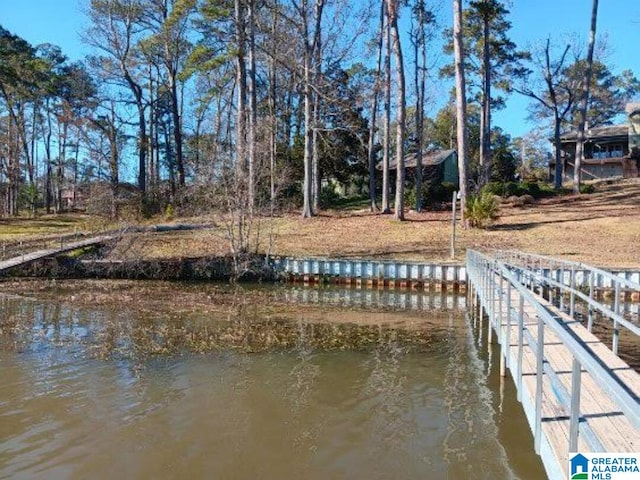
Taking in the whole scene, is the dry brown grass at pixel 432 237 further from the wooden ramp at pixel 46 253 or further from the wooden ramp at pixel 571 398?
the wooden ramp at pixel 571 398

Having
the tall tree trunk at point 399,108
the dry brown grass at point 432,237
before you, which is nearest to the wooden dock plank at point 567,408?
the dry brown grass at point 432,237

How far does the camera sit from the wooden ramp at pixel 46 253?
1869 centimetres

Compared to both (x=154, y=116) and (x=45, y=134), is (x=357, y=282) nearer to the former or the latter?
(x=154, y=116)

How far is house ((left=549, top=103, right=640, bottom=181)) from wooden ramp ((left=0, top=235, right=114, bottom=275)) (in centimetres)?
3775

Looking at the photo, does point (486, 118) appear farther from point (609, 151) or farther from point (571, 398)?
point (571, 398)

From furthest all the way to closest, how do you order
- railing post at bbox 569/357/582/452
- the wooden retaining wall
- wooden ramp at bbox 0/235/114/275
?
the wooden retaining wall < wooden ramp at bbox 0/235/114/275 < railing post at bbox 569/357/582/452

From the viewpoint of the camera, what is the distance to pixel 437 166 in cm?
4303

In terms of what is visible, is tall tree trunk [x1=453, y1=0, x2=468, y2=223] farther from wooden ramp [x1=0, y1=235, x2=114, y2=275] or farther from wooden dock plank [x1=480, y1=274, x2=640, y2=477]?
wooden dock plank [x1=480, y1=274, x2=640, y2=477]

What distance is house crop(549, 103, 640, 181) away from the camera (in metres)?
45.2

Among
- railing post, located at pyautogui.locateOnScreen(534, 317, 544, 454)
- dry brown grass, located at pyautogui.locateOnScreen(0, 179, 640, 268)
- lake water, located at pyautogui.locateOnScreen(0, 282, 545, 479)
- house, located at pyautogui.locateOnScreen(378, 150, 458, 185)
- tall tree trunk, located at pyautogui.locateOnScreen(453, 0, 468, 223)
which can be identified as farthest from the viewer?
house, located at pyautogui.locateOnScreen(378, 150, 458, 185)

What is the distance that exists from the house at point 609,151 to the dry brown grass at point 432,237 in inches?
617

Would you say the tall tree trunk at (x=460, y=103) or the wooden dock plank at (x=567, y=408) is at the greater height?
the tall tree trunk at (x=460, y=103)

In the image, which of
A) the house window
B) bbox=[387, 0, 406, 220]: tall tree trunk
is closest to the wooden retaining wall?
bbox=[387, 0, 406, 220]: tall tree trunk

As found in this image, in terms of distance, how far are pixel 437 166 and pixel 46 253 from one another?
3013 centimetres
